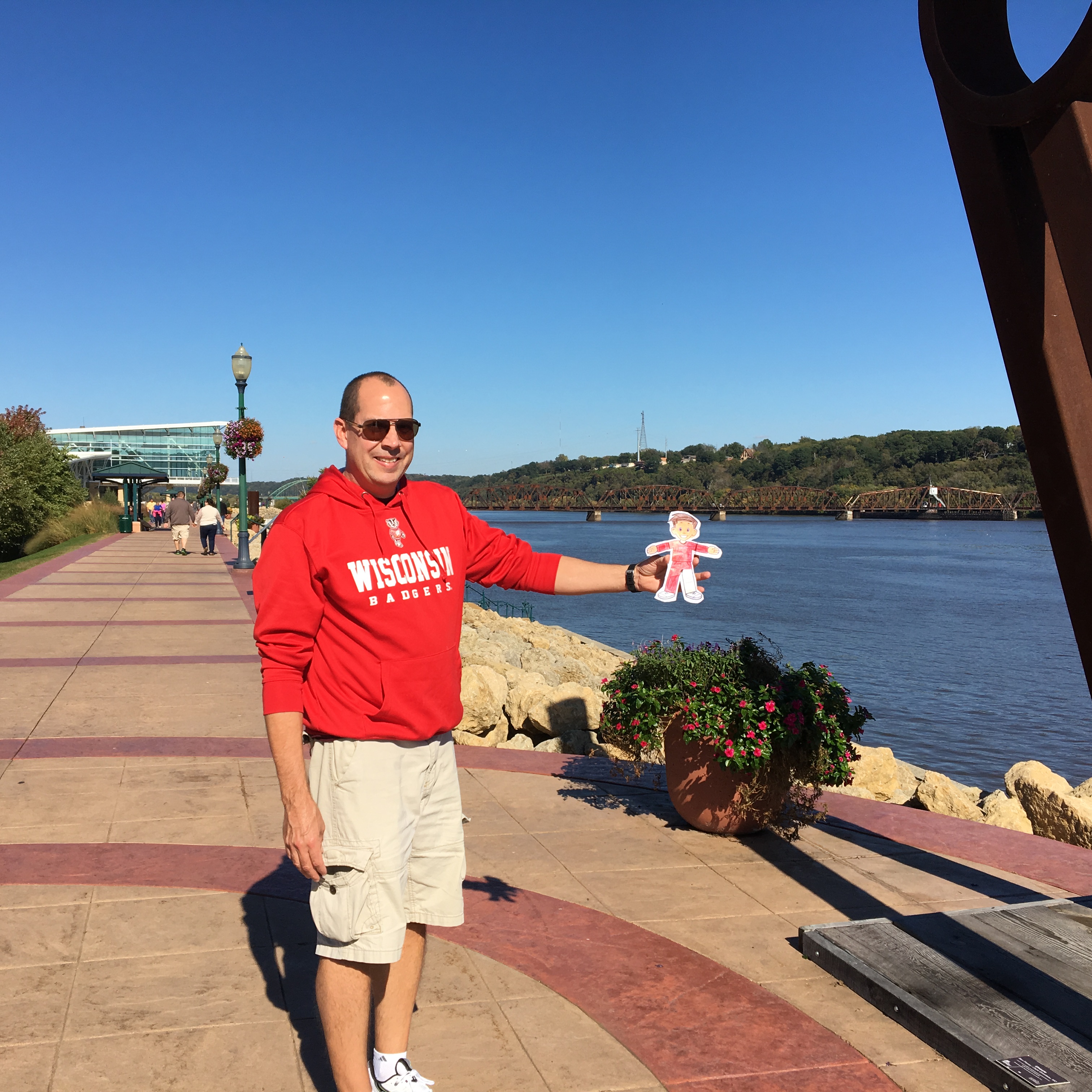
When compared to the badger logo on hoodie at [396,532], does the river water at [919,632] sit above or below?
below

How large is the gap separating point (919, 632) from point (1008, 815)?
79.5 ft

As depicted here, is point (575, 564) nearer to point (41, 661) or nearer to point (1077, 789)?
point (1077, 789)

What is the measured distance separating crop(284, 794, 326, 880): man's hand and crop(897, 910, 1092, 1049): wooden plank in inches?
90.7

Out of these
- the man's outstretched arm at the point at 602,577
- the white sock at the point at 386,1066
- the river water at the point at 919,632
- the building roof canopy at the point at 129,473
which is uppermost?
the building roof canopy at the point at 129,473

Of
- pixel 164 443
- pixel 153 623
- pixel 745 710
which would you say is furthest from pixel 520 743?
pixel 164 443

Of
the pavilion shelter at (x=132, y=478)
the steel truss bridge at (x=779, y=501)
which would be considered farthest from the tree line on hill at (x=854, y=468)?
the pavilion shelter at (x=132, y=478)

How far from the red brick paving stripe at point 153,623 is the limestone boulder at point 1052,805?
9806 millimetres

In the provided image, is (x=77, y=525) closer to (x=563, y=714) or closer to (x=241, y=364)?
(x=241, y=364)

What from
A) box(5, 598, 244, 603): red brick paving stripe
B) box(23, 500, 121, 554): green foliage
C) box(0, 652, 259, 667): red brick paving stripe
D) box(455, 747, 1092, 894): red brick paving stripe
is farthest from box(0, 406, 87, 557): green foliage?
box(455, 747, 1092, 894): red brick paving stripe

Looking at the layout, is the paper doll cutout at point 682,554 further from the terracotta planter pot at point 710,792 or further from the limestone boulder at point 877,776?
the limestone boulder at point 877,776

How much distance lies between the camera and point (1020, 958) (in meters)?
3.46

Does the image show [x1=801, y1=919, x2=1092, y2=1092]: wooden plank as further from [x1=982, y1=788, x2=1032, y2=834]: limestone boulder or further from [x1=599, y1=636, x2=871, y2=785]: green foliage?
[x1=982, y1=788, x2=1032, y2=834]: limestone boulder

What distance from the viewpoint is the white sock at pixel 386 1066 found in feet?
8.81

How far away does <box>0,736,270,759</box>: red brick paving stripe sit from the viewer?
21.6 ft
